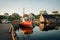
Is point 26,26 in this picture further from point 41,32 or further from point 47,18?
point 47,18

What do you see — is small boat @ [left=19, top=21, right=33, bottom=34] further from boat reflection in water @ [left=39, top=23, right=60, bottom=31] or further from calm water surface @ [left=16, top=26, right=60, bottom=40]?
boat reflection in water @ [left=39, top=23, right=60, bottom=31]

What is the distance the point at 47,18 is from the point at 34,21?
0.30 metres

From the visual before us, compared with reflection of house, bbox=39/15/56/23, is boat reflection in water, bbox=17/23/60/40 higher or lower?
lower

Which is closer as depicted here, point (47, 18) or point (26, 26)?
point (26, 26)

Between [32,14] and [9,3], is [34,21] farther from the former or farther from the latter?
[9,3]

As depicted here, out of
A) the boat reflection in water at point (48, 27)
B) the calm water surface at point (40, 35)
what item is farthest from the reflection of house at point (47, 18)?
the calm water surface at point (40, 35)

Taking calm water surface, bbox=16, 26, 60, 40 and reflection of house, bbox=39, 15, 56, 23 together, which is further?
reflection of house, bbox=39, 15, 56, 23

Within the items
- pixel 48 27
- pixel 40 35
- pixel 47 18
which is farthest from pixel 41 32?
pixel 47 18

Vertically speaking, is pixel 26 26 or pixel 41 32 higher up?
pixel 26 26

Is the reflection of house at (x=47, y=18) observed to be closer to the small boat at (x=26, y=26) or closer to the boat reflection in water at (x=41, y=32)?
the boat reflection in water at (x=41, y=32)

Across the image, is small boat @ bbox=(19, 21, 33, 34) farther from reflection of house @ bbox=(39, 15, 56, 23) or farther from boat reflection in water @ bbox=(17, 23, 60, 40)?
reflection of house @ bbox=(39, 15, 56, 23)

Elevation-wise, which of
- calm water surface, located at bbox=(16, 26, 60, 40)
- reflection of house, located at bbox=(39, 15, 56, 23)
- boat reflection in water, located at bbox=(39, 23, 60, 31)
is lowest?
calm water surface, located at bbox=(16, 26, 60, 40)

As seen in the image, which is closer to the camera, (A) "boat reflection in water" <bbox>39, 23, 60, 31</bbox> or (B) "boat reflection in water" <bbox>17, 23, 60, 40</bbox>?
(B) "boat reflection in water" <bbox>17, 23, 60, 40</bbox>

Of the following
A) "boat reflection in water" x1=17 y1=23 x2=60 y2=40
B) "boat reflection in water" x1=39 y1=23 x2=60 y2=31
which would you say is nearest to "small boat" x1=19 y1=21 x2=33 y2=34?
"boat reflection in water" x1=17 y1=23 x2=60 y2=40
